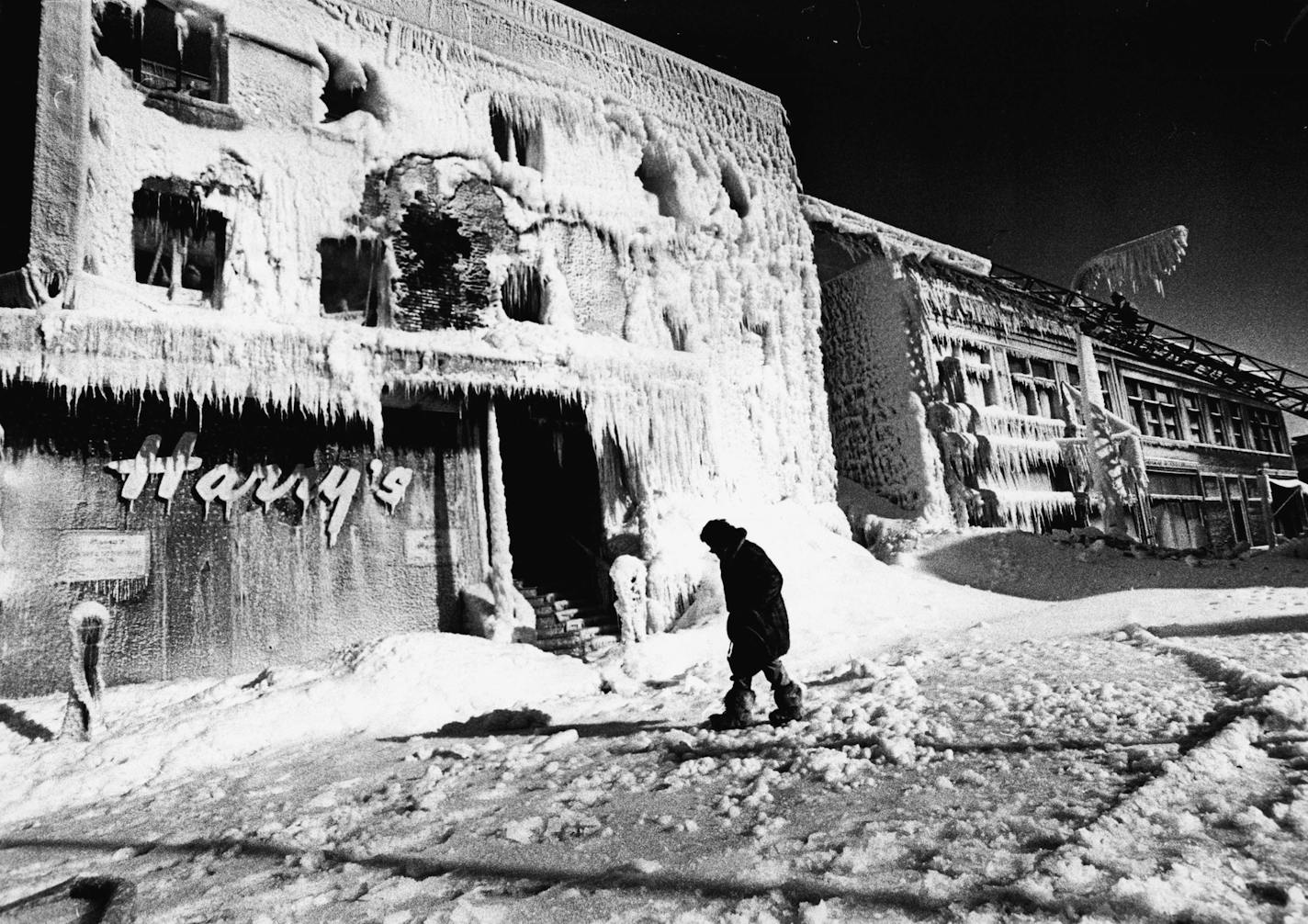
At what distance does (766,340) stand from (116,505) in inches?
A: 457

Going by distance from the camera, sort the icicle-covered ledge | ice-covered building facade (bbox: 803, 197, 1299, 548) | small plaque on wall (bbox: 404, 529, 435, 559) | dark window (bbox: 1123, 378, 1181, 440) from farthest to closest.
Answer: dark window (bbox: 1123, 378, 1181, 440), ice-covered building facade (bbox: 803, 197, 1299, 548), small plaque on wall (bbox: 404, 529, 435, 559), the icicle-covered ledge

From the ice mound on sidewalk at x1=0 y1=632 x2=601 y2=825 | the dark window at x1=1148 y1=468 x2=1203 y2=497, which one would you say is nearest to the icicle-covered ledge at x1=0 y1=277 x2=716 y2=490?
the ice mound on sidewalk at x1=0 y1=632 x2=601 y2=825

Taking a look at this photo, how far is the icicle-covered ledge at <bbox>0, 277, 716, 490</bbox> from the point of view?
311 inches

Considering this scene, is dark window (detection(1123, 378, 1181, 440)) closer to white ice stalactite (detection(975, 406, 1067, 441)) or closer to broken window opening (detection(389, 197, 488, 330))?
white ice stalactite (detection(975, 406, 1067, 441))

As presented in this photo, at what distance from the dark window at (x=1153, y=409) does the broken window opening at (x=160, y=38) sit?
88.0 ft

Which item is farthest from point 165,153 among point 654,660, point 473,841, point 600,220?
point 473,841

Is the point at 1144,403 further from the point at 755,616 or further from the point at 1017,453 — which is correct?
the point at 755,616

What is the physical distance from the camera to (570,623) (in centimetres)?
1127

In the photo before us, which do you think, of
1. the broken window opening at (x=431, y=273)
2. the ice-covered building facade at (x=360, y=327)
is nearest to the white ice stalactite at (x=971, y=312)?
the ice-covered building facade at (x=360, y=327)

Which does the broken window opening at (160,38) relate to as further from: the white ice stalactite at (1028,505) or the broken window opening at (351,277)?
the white ice stalactite at (1028,505)

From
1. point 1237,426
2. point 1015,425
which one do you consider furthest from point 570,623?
point 1237,426

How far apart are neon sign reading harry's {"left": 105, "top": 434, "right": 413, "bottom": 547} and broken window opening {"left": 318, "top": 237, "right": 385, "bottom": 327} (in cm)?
252

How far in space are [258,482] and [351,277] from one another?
3.78 m

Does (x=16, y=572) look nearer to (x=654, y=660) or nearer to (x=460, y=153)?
(x=654, y=660)
